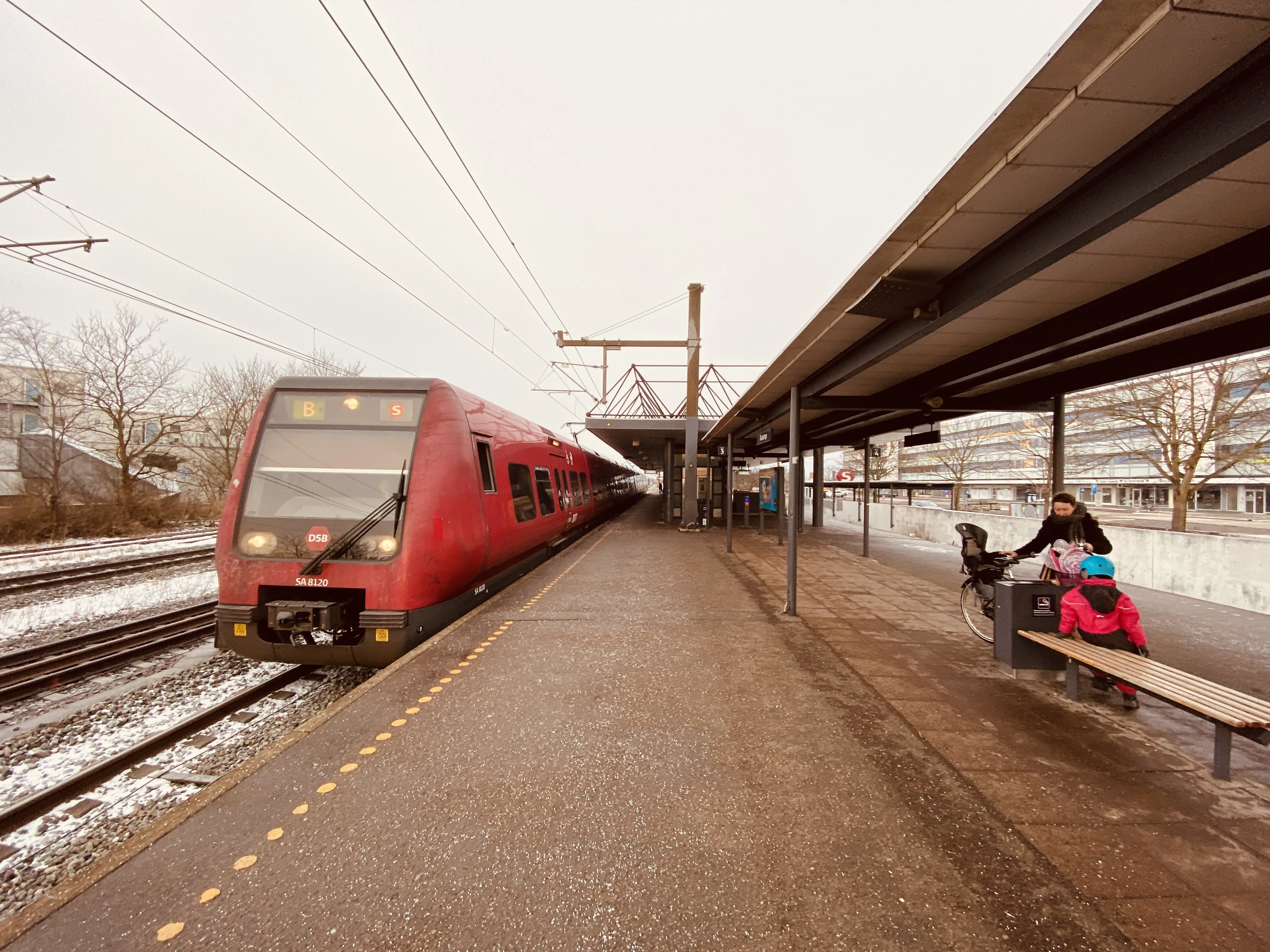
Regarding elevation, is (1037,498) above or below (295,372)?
below

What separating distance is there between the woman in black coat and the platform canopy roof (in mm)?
1375

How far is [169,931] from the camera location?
1729mm

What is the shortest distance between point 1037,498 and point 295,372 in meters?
53.0

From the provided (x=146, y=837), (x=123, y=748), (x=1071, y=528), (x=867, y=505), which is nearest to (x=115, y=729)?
(x=123, y=748)

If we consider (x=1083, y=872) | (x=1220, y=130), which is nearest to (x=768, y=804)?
(x=1083, y=872)

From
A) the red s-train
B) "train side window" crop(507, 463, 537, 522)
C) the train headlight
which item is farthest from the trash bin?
the train headlight

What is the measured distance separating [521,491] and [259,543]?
3.20 meters

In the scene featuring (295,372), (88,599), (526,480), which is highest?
(295,372)

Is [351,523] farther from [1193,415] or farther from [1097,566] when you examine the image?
[1193,415]

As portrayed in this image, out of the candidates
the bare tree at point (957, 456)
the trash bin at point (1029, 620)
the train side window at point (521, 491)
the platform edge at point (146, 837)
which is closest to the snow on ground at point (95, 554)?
A: the train side window at point (521, 491)

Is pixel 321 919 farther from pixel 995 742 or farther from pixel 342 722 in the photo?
pixel 995 742

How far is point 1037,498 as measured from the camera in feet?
129

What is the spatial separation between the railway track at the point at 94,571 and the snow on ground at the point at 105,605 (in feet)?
3.45

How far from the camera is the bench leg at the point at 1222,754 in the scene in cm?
264
